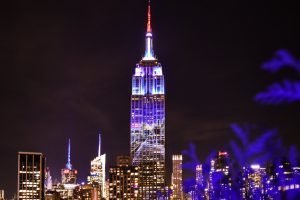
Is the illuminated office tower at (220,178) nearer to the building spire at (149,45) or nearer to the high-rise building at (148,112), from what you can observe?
the high-rise building at (148,112)

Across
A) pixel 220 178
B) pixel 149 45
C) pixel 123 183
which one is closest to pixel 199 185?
pixel 220 178

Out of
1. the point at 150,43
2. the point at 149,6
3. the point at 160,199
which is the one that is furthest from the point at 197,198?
the point at 150,43

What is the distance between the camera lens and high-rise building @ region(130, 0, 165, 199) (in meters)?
162

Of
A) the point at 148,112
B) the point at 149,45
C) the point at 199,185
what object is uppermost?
the point at 149,45

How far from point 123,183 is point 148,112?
3301cm

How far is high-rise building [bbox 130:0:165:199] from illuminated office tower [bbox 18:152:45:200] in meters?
28.8

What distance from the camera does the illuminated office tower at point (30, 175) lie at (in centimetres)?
12888

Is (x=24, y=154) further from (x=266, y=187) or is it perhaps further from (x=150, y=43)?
(x=266, y=187)

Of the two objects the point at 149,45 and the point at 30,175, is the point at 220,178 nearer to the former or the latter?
the point at 30,175

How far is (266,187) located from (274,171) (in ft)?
9.32

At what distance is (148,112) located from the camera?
166 meters

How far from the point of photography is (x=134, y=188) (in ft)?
457

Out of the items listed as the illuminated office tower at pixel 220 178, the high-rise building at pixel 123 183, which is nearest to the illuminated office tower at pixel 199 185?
the illuminated office tower at pixel 220 178

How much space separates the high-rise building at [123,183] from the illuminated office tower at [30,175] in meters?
14.0
